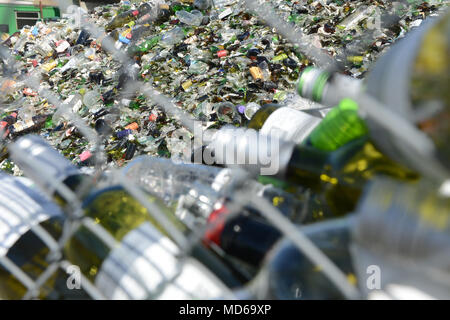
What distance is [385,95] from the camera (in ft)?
1.16

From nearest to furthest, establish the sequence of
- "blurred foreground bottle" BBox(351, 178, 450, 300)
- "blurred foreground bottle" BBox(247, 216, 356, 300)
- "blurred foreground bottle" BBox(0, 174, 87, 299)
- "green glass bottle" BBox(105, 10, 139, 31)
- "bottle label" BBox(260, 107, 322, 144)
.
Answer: "blurred foreground bottle" BBox(351, 178, 450, 300)
"blurred foreground bottle" BBox(247, 216, 356, 300)
"blurred foreground bottle" BBox(0, 174, 87, 299)
"bottle label" BBox(260, 107, 322, 144)
"green glass bottle" BBox(105, 10, 139, 31)

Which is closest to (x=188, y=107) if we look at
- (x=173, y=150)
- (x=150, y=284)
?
(x=173, y=150)

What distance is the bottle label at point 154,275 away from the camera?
478mm

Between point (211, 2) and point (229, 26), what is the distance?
0.57 metres

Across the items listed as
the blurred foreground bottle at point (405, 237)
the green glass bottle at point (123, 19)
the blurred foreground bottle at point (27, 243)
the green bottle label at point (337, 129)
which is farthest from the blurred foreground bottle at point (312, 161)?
the green glass bottle at point (123, 19)

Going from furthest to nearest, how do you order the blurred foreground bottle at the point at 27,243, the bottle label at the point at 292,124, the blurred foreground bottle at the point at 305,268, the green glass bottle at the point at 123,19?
the green glass bottle at the point at 123,19 → the bottle label at the point at 292,124 → the blurred foreground bottle at the point at 27,243 → the blurred foreground bottle at the point at 305,268

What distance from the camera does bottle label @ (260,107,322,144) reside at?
2.62 feet

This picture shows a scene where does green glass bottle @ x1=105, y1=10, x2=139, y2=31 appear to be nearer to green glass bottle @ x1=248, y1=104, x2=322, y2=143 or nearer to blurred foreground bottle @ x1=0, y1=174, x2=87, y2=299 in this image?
green glass bottle @ x1=248, y1=104, x2=322, y2=143

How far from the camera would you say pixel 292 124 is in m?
0.83

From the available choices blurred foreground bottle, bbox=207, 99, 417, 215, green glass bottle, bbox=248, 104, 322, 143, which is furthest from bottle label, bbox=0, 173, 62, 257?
green glass bottle, bbox=248, 104, 322, 143

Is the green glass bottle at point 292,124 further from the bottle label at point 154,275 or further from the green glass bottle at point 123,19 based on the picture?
the green glass bottle at point 123,19

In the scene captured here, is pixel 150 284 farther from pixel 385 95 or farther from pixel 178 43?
pixel 178 43

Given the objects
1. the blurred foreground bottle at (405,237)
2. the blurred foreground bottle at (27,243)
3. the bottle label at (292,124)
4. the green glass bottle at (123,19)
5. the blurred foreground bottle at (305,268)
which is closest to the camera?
the blurred foreground bottle at (405,237)

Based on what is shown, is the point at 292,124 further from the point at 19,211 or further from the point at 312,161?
the point at 19,211
